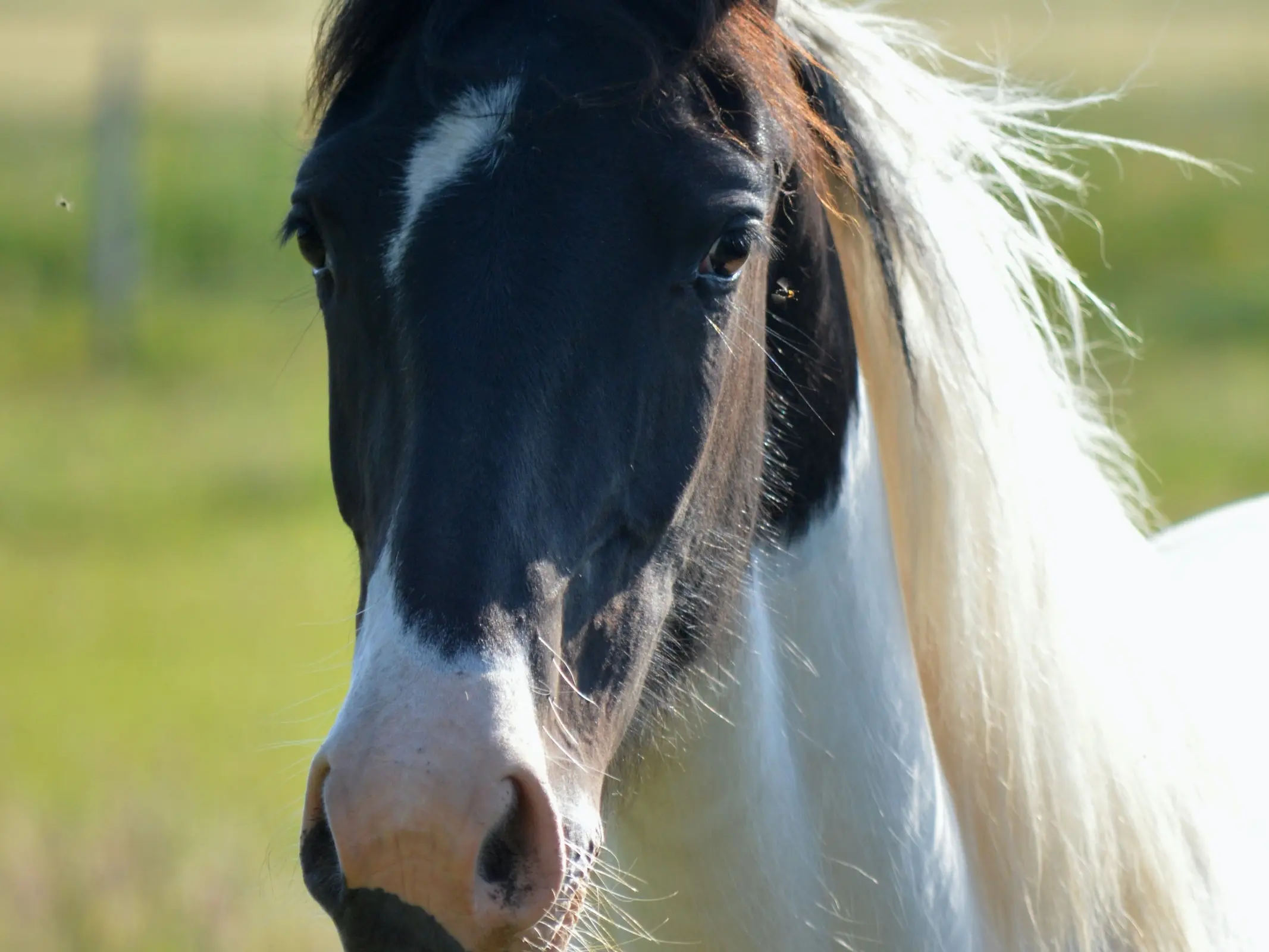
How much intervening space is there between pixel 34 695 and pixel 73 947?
3.75m

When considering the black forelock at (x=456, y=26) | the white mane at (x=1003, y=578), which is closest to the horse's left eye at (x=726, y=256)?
the black forelock at (x=456, y=26)

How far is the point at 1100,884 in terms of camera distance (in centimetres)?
183

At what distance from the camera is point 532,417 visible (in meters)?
1.45

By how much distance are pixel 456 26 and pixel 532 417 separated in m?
0.53

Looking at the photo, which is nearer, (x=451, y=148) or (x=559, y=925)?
(x=559, y=925)

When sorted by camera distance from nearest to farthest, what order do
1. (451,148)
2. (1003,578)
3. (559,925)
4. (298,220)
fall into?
(559,925)
(451,148)
(298,220)
(1003,578)

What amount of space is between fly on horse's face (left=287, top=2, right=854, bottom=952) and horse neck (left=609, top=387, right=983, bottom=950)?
0.23 feet

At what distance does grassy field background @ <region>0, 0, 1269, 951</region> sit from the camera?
472cm

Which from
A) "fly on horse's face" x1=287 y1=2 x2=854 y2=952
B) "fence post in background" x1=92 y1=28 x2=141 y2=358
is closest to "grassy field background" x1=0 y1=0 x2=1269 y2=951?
"fence post in background" x1=92 y1=28 x2=141 y2=358

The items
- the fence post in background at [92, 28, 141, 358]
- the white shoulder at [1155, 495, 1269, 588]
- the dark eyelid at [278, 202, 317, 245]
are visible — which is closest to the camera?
the dark eyelid at [278, 202, 317, 245]

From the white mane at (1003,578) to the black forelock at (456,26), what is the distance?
257mm

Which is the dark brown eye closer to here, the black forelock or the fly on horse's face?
the fly on horse's face

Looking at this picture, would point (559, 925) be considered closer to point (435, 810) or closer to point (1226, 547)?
point (435, 810)

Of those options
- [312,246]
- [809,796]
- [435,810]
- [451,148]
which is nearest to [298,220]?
[312,246]
